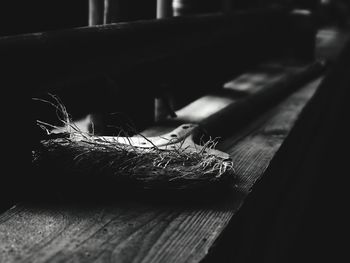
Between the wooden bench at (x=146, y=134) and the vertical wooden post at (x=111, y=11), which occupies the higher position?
the vertical wooden post at (x=111, y=11)

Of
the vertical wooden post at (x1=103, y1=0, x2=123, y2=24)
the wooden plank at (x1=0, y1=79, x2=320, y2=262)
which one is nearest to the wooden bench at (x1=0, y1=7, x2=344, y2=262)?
the wooden plank at (x1=0, y1=79, x2=320, y2=262)

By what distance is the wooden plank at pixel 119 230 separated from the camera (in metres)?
1.39

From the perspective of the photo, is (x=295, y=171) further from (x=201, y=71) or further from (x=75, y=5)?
(x=75, y=5)

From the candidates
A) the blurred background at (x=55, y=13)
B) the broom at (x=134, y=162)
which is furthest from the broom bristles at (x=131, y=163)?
the blurred background at (x=55, y=13)

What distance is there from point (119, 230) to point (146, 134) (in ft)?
3.54

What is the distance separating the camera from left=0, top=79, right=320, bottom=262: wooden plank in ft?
4.55

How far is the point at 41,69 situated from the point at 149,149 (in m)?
0.52

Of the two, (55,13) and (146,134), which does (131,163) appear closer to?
(146,134)

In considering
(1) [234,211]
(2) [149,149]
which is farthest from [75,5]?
(1) [234,211]

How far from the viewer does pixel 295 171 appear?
3.64 meters

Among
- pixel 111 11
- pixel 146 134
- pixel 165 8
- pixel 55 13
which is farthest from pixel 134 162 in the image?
pixel 165 8

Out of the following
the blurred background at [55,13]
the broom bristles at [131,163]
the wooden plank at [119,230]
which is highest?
the blurred background at [55,13]

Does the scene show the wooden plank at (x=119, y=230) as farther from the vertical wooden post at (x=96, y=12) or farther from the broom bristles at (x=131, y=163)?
the vertical wooden post at (x=96, y=12)

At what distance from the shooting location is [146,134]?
8.46 ft
